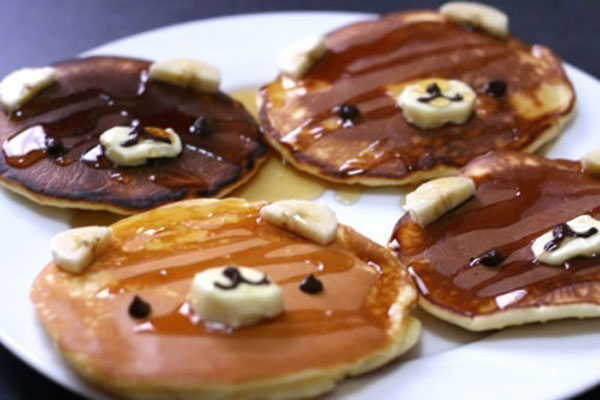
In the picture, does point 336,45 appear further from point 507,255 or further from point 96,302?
point 96,302

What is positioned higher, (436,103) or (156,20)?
(436,103)

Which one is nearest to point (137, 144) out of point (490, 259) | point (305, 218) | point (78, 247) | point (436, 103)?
point (78, 247)

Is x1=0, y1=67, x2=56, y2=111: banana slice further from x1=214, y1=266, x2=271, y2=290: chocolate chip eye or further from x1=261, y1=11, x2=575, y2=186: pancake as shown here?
x1=214, y1=266, x2=271, y2=290: chocolate chip eye

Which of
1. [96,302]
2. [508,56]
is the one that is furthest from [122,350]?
[508,56]

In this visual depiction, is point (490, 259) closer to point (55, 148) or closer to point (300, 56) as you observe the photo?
point (300, 56)

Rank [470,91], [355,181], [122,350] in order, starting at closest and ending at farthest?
1. [122,350]
2. [355,181]
3. [470,91]

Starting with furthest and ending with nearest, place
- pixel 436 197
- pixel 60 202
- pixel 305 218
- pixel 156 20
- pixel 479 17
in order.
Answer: pixel 156 20 → pixel 479 17 → pixel 60 202 → pixel 436 197 → pixel 305 218
